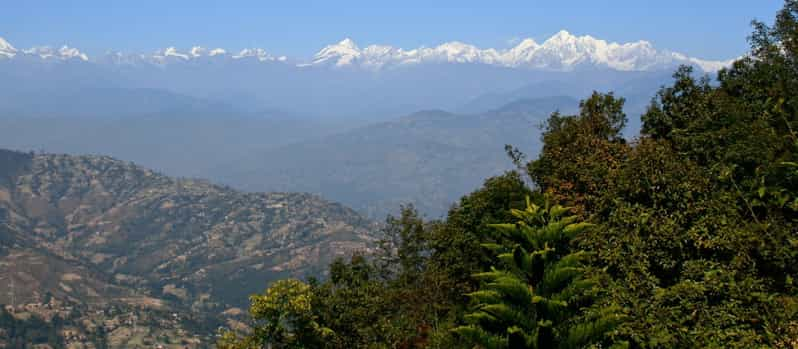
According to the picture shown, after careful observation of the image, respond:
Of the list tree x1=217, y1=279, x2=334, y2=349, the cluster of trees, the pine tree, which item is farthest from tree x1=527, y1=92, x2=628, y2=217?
tree x1=217, y1=279, x2=334, y2=349

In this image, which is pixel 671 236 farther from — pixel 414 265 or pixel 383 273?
pixel 383 273

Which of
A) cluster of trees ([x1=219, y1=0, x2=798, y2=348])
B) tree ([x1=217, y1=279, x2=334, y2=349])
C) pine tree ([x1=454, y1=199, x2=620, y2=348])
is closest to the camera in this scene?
pine tree ([x1=454, y1=199, x2=620, y2=348])

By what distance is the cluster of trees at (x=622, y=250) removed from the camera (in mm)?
19453

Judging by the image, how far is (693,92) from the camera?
57.1 m

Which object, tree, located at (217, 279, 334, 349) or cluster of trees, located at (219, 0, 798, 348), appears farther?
tree, located at (217, 279, 334, 349)

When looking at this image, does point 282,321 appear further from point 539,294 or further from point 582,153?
point 582,153

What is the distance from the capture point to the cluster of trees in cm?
1945

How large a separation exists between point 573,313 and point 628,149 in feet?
83.9

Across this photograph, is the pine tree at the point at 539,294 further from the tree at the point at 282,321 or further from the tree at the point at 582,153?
the tree at the point at 282,321

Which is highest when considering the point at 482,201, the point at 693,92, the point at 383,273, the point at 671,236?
the point at 693,92

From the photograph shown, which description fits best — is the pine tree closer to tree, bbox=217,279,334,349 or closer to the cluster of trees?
the cluster of trees

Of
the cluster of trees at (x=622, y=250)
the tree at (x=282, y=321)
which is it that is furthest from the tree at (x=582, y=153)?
the tree at (x=282, y=321)

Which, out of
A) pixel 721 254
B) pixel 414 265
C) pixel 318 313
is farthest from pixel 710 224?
pixel 414 265

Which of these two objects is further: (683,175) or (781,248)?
(683,175)
